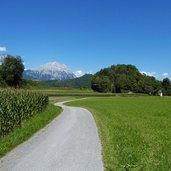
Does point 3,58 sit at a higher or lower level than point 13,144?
higher

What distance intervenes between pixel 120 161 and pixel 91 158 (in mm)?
1120

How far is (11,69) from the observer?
420 feet

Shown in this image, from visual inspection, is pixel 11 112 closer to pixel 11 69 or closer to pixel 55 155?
pixel 55 155

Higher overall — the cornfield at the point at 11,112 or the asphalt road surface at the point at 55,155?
the cornfield at the point at 11,112

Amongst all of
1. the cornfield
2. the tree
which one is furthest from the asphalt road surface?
the tree

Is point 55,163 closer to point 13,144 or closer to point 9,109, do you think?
point 13,144

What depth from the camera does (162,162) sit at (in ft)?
41.4

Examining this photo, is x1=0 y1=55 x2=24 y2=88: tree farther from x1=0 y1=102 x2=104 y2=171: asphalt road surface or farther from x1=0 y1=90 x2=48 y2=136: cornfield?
x1=0 y1=102 x2=104 y2=171: asphalt road surface

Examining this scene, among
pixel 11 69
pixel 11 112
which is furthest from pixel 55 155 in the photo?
pixel 11 69

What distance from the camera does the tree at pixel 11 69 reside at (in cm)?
12550

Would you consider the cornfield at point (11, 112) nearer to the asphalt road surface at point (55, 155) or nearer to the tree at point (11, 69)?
the asphalt road surface at point (55, 155)

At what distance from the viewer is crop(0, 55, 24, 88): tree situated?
12550 cm

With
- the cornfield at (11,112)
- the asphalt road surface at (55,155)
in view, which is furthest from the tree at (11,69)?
the asphalt road surface at (55,155)

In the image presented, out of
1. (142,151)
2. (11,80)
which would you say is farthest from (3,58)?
(142,151)
